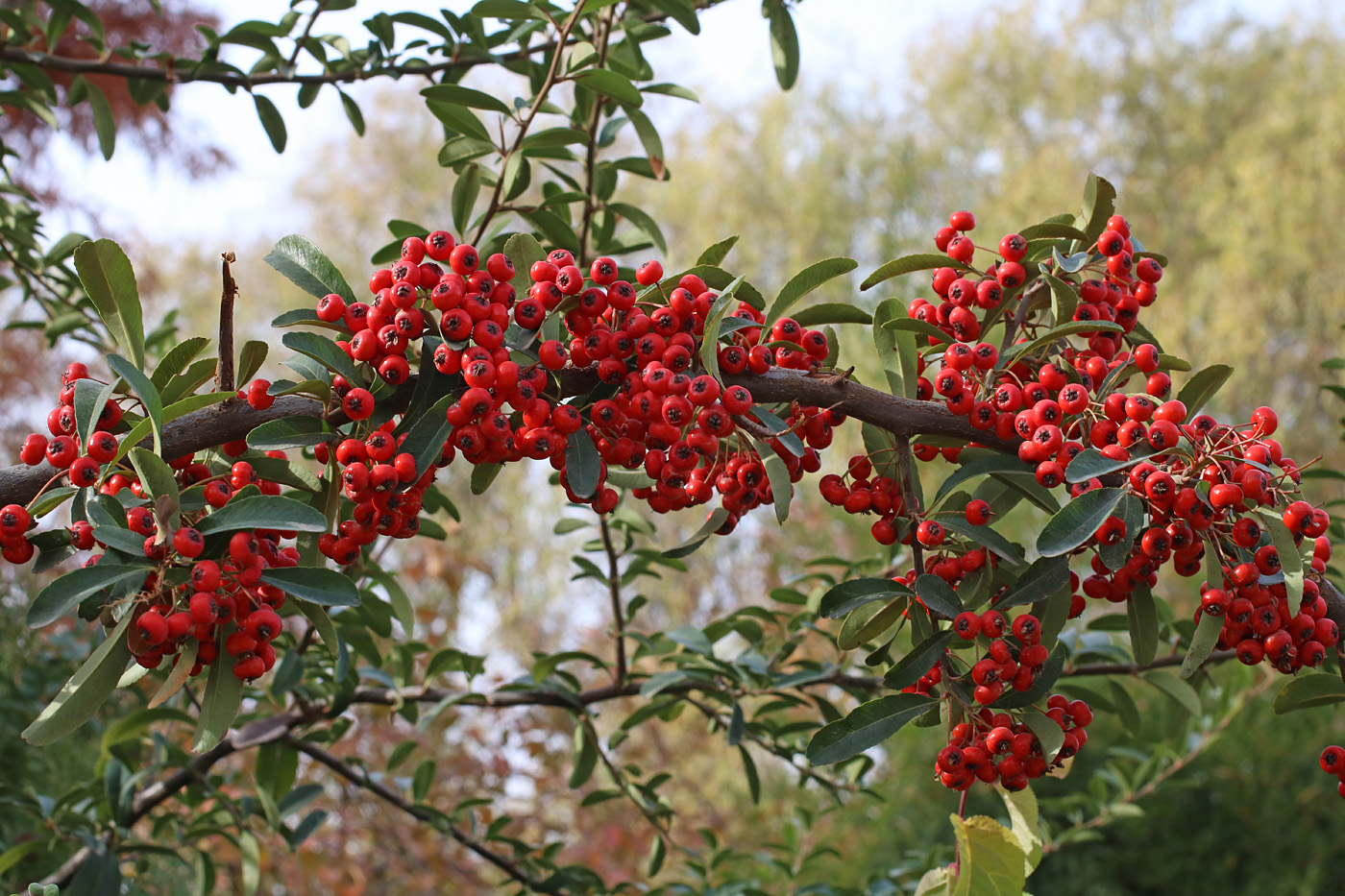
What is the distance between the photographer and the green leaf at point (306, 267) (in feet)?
3.75

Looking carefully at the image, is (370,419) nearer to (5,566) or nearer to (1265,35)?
(5,566)

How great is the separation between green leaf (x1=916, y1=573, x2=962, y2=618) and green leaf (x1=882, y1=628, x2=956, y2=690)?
3cm

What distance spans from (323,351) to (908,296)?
726 centimetres

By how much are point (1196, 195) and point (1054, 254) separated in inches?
435

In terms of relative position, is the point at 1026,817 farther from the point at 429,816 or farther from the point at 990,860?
the point at 429,816

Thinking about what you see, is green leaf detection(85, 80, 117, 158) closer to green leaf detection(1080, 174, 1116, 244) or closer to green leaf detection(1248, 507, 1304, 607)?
green leaf detection(1080, 174, 1116, 244)

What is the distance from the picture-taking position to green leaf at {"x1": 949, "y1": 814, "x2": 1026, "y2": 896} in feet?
3.24

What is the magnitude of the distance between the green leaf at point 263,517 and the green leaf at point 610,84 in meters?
0.90

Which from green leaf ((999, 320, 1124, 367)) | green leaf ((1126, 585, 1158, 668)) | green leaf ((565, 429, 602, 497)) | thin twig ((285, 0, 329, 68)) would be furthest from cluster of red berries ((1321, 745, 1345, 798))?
thin twig ((285, 0, 329, 68))

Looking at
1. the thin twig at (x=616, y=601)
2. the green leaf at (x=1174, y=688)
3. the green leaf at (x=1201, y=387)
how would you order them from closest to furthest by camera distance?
the green leaf at (x=1201, y=387) → the green leaf at (x=1174, y=688) → the thin twig at (x=616, y=601)

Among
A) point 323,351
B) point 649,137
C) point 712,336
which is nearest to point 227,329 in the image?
point 323,351

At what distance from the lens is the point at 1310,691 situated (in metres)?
1.15

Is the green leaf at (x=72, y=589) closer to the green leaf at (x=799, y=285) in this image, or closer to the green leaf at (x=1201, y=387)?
the green leaf at (x=799, y=285)

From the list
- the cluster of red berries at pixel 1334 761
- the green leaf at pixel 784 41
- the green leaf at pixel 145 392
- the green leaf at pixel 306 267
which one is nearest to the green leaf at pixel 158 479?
the green leaf at pixel 145 392
